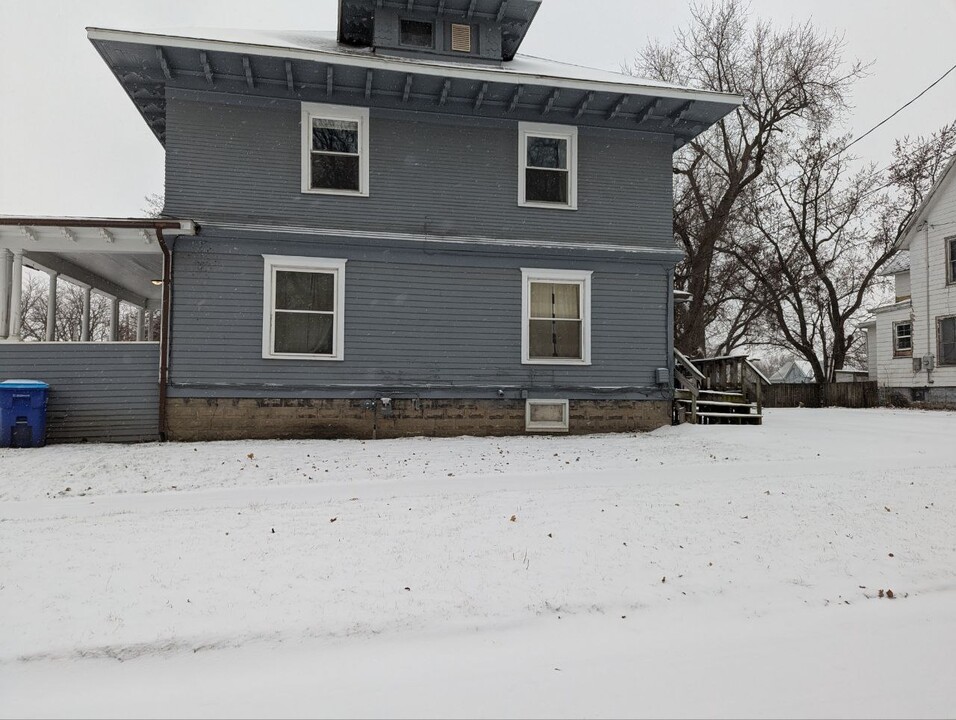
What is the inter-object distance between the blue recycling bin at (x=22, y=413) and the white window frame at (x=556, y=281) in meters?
7.35

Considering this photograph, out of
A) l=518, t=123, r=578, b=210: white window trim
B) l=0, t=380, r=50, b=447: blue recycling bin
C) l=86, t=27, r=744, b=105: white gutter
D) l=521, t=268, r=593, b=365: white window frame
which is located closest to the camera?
l=0, t=380, r=50, b=447: blue recycling bin

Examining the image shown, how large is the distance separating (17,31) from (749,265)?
25.6 m

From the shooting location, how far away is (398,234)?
36.5 ft

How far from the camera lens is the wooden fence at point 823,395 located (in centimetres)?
2238

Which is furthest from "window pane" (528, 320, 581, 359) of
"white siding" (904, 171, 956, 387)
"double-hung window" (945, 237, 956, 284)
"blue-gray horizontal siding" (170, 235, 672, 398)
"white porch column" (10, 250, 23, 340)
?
"double-hung window" (945, 237, 956, 284)

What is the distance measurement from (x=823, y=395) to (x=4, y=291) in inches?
947

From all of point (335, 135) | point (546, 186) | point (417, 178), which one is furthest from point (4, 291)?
Result: point (546, 186)

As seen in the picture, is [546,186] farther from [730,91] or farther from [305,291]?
[730,91]

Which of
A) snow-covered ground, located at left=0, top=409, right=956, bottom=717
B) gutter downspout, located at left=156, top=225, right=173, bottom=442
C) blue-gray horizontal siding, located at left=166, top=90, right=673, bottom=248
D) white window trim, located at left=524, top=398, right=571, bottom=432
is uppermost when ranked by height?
blue-gray horizontal siding, located at left=166, top=90, right=673, bottom=248

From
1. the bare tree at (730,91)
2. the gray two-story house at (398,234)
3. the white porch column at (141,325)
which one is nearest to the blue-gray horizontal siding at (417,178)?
the gray two-story house at (398,234)

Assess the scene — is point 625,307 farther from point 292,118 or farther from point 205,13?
point 205,13

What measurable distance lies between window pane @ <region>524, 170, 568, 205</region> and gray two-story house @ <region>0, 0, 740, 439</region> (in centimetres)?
5

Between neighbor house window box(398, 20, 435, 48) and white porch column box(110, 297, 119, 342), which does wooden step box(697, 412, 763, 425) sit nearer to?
neighbor house window box(398, 20, 435, 48)

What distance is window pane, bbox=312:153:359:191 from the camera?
11141 mm
